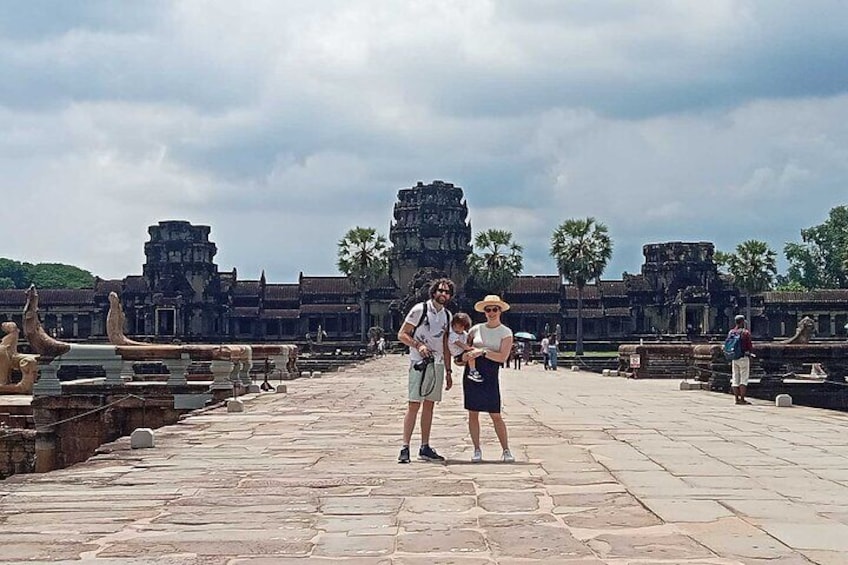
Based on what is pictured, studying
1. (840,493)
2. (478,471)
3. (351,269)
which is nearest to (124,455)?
(478,471)

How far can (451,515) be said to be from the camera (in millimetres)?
7062

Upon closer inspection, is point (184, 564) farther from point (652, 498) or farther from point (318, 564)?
point (652, 498)

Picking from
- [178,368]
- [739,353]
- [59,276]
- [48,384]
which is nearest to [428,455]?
[739,353]

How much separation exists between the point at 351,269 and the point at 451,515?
7662 centimetres

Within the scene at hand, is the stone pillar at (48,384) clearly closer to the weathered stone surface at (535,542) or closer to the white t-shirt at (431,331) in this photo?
the white t-shirt at (431,331)

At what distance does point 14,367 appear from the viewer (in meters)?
24.1

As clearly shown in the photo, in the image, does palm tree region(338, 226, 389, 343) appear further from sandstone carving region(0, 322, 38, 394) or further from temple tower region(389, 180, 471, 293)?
sandstone carving region(0, 322, 38, 394)

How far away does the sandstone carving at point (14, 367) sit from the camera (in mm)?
23219

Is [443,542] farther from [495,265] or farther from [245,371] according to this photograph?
[495,265]

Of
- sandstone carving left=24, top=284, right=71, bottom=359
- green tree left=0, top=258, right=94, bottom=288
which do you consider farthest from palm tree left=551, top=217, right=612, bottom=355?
green tree left=0, top=258, right=94, bottom=288

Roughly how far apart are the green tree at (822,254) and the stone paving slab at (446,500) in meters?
112

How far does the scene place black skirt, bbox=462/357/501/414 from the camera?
988cm

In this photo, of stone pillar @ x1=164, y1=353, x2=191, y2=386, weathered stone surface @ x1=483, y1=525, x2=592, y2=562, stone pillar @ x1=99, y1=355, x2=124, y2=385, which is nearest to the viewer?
weathered stone surface @ x1=483, y1=525, x2=592, y2=562

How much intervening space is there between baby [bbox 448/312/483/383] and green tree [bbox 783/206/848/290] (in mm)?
113471
